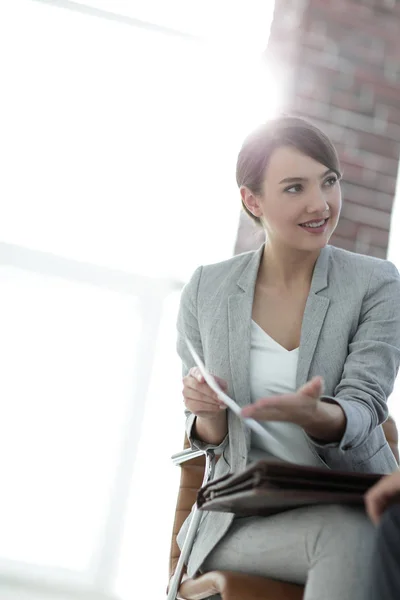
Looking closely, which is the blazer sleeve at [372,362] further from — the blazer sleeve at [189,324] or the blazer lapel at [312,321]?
the blazer sleeve at [189,324]

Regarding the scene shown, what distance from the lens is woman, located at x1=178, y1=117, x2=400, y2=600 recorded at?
1312 millimetres

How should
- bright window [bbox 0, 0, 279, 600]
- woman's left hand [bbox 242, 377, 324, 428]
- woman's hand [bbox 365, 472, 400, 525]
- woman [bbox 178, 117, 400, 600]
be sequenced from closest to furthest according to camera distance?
1. woman's hand [bbox 365, 472, 400, 525]
2. woman's left hand [bbox 242, 377, 324, 428]
3. woman [bbox 178, 117, 400, 600]
4. bright window [bbox 0, 0, 279, 600]

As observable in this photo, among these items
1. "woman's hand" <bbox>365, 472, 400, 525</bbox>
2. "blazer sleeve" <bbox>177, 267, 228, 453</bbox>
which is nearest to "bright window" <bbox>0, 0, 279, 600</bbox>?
"blazer sleeve" <bbox>177, 267, 228, 453</bbox>

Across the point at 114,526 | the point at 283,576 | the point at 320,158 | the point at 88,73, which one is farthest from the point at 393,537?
the point at 88,73

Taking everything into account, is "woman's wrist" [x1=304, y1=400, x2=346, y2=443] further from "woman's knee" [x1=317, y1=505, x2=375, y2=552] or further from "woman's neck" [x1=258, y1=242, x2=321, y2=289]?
"woman's neck" [x1=258, y1=242, x2=321, y2=289]

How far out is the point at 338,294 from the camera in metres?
1.66

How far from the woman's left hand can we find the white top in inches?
11.7

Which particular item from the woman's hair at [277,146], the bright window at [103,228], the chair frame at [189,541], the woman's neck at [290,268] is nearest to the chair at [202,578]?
the chair frame at [189,541]

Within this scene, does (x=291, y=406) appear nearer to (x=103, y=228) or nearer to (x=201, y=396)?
(x=201, y=396)

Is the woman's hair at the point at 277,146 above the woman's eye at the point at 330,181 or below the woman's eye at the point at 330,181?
above

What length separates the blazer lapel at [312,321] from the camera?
156 centimetres

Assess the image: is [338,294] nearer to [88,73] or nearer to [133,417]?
[133,417]

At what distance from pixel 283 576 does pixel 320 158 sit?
884mm

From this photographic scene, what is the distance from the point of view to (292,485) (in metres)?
1.15
